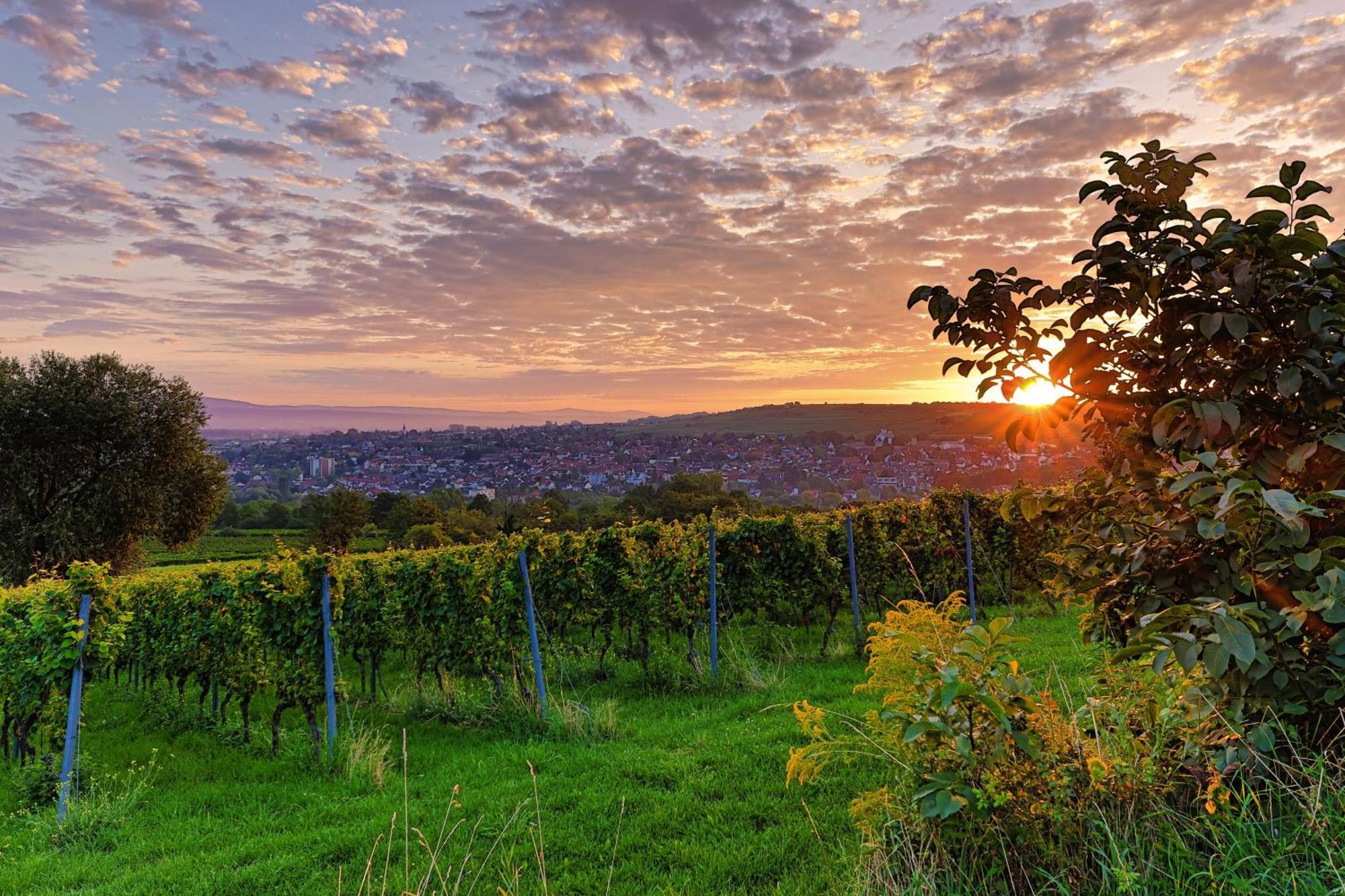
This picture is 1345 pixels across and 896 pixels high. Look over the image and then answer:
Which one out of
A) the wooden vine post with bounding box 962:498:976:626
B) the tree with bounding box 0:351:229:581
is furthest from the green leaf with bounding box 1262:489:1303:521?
the tree with bounding box 0:351:229:581

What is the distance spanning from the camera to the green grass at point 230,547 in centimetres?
3462

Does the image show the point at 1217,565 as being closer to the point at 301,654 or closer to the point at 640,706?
the point at 640,706

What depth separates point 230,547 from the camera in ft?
129

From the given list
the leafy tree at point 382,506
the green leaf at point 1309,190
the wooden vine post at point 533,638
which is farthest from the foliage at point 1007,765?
the leafy tree at point 382,506

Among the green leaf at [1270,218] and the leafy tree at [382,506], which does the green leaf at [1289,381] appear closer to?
the green leaf at [1270,218]

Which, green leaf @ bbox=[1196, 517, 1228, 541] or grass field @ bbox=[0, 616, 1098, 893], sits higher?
green leaf @ bbox=[1196, 517, 1228, 541]

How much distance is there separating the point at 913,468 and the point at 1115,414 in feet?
84.5

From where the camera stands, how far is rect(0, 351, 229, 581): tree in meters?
26.3

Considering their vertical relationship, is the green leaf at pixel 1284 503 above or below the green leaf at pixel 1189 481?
below

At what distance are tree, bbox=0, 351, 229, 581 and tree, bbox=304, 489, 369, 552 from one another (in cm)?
1640

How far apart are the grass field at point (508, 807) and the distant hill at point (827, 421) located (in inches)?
926

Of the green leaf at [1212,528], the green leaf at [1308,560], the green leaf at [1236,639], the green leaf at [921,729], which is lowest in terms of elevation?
the green leaf at [921,729]

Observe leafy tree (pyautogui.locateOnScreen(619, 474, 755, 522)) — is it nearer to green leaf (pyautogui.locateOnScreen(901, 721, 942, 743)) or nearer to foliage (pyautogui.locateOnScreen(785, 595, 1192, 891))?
foliage (pyautogui.locateOnScreen(785, 595, 1192, 891))

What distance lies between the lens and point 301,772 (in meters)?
6.56
